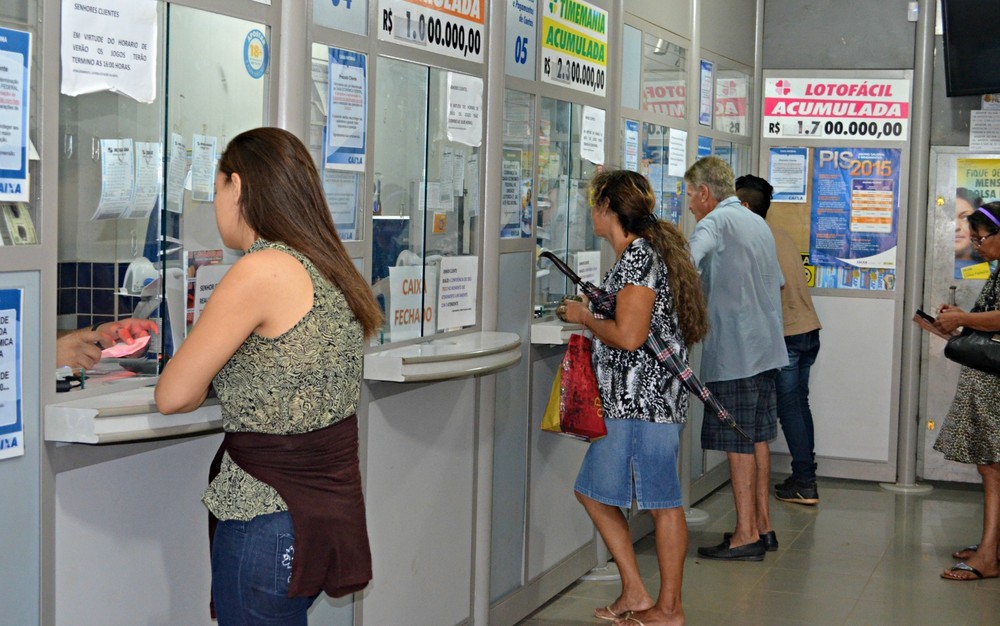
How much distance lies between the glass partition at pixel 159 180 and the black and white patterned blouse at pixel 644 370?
1.49 metres

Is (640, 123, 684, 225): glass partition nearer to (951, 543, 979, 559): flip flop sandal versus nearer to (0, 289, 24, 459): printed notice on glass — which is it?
(951, 543, 979, 559): flip flop sandal

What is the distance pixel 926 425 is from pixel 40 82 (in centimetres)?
618

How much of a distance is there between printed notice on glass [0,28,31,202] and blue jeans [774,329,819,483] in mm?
4978

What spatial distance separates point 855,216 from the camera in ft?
24.0

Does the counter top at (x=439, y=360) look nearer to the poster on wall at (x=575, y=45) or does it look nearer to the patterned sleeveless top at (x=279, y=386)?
the patterned sleeveless top at (x=279, y=386)

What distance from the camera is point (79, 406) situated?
2.29 m

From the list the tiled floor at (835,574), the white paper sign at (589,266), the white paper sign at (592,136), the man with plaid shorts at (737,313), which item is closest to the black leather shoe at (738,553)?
the tiled floor at (835,574)

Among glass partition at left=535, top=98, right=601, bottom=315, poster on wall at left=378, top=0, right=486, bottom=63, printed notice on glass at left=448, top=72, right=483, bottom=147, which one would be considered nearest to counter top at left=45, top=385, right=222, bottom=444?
poster on wall at left=378, top=0, right=486, bottom=63

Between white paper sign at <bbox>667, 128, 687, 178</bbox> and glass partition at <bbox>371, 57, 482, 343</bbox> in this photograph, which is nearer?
glass partition at <bbox>371, 57, 482, 343</bbox>

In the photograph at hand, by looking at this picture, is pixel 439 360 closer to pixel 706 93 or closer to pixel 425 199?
pixel 425 199

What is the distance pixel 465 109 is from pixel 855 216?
4.17 metres

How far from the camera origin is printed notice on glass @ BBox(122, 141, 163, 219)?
2.60 meters

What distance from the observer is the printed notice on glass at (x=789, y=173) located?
24.3 feet

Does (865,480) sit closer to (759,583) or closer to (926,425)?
(926,425)
